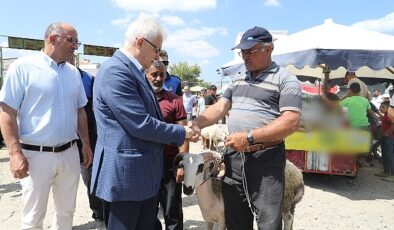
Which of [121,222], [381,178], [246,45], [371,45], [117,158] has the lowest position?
[381,178]

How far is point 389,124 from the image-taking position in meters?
7.84

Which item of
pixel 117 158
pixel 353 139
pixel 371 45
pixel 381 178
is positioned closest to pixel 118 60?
A: pixel 117 158

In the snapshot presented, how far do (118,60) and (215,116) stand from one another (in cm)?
121

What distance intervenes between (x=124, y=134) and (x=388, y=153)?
7383 mm

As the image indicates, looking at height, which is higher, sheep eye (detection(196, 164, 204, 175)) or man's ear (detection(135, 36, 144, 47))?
man's ear (detection(135, 36, 144, 47))

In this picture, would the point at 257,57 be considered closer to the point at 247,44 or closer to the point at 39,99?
the point at 247,44


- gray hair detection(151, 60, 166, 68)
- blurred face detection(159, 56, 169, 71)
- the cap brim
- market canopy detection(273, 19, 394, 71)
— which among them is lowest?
gray hair detection(151, 60, 166, 68)

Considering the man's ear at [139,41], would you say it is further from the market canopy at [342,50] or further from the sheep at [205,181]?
the market canopy at [342,50]

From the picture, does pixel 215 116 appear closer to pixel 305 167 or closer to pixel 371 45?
pixel 305 167

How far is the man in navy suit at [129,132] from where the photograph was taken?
2.13 m

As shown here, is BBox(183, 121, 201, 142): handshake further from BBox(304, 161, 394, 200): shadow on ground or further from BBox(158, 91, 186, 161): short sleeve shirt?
BBox(304, 161, 394, 200): shadow on ground

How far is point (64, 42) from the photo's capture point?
3143mm

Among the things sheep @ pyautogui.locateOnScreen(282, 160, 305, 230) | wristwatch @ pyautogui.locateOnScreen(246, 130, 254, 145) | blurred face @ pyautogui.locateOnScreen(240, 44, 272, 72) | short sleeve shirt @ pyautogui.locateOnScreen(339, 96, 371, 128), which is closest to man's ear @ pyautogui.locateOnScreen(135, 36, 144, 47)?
blurred face @ pyautogui.locateOnScreen(240, 44, 272, 72)

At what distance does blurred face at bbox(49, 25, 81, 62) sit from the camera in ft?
10.2
